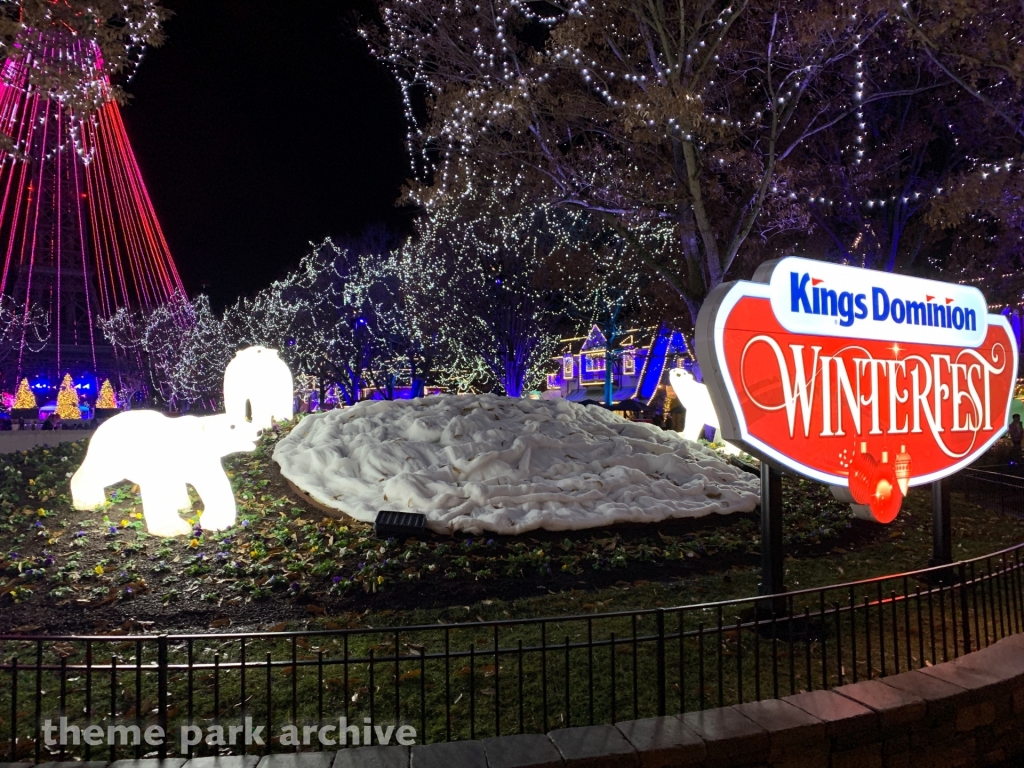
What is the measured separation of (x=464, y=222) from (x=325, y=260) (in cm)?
1513

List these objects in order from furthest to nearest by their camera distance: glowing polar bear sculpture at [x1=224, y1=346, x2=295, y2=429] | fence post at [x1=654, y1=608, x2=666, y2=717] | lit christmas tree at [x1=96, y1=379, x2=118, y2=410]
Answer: lit christmas tree at [x1=96, y1=379, x2=118, y2=410] < glowing polar bear sculpture at [x1=224, y1=346, x2=295, y2=429] < fence post at [x1=654, y1=608, x2=666, y2=717]

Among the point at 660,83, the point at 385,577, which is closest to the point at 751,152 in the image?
the point at 660,83

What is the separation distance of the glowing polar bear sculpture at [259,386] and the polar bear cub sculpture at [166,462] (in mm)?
3549

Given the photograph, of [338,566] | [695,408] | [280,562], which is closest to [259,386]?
[280,562]

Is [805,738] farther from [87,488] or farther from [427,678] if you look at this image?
[87,488]

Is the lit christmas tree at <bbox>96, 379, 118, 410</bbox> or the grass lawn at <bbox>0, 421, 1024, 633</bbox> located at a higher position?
the lit christmas tree at <bbox>96, 379, 118, 410</bbox>

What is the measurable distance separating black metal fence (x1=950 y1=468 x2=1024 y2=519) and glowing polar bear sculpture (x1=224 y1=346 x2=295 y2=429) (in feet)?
50.3

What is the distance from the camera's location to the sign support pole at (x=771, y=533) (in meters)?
6.51

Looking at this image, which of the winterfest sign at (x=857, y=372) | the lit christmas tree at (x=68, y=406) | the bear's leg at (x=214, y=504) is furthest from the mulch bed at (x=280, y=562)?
the lit christmas tree at (x=68, y=406)

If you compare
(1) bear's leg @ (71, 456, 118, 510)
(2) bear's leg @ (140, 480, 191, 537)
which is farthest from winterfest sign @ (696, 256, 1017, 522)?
(1) bear's leg @ (71, 456, 118, 510)

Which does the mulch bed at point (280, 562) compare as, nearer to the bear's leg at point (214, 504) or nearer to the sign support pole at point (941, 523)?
the bear's leg at point (214, 504)

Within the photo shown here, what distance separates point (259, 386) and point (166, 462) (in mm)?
4913

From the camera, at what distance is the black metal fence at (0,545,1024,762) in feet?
14.1

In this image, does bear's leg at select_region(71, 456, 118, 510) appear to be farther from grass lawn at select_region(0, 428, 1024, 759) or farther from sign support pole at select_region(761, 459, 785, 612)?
sign support pole at select_region(761, 459, 785, 612)
